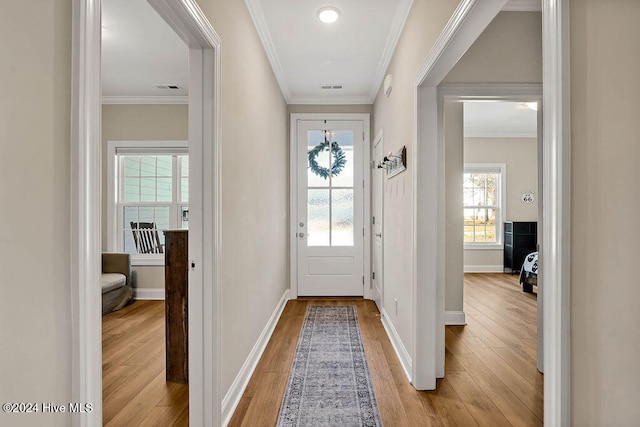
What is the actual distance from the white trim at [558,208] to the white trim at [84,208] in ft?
3.61

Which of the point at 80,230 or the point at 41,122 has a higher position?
the point at 41,122

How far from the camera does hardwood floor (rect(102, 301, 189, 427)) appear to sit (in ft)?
6.73

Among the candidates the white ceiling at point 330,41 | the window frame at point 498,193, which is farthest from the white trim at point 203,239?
the window frame at point 498,193

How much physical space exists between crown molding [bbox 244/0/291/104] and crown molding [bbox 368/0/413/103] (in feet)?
3.37

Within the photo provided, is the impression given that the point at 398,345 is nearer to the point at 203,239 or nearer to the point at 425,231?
the point at 425,231

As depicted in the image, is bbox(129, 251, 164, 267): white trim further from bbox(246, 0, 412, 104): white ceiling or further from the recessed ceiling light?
the recessed ceiling light

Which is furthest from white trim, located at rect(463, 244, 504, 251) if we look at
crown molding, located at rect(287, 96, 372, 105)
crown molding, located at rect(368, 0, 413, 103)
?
crown molding, located at rect(368, 0, 413, 103)

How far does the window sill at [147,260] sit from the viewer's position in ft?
15.5

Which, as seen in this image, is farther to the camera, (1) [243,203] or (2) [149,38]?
(2) [149,38]

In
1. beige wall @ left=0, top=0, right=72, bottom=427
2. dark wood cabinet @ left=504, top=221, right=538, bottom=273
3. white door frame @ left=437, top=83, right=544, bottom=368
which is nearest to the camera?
beige wall @ left=0, top=0, right=72, bottom=427
